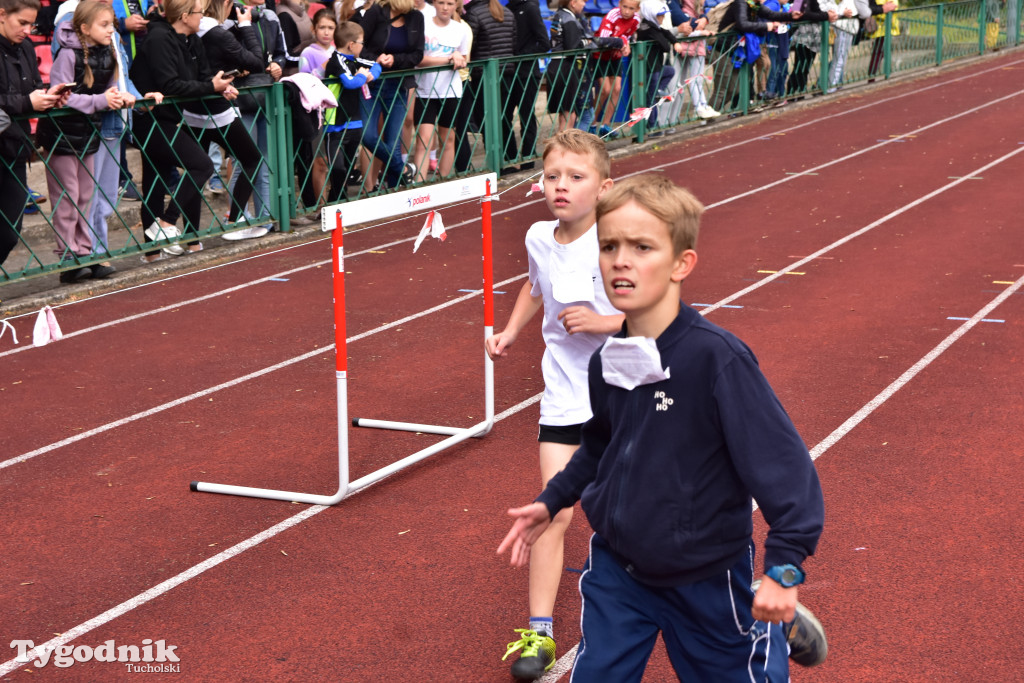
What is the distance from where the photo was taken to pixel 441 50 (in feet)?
44.4

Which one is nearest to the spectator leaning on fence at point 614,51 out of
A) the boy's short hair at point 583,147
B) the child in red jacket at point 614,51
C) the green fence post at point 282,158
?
the child in red jacket at point 614,51

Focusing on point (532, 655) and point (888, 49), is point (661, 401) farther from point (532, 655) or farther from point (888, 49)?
point (888, 49)

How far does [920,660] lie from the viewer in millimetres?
4250

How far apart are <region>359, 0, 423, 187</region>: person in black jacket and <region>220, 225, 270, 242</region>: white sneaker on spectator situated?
4.97ft

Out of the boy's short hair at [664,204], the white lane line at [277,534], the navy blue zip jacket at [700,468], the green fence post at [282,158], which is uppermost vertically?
the boy's short hair at [664,204]

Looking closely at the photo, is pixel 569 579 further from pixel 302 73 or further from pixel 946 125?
pixel 946 125

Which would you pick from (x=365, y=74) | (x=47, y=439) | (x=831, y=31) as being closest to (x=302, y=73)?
(x=365, y=74)

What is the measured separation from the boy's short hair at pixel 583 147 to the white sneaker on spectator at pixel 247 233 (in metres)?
7.96

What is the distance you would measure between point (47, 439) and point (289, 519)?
6.09 ft

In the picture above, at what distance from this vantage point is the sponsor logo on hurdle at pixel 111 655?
14.4ft

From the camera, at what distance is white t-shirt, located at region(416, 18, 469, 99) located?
13500 mm

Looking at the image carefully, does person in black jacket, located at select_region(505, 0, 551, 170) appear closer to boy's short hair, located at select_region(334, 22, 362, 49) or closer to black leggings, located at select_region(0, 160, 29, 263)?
boy's short hair, located at select_region(334, 22, 362, 49)

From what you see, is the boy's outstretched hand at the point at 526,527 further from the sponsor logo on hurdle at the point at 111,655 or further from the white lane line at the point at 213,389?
the white lane line at the point at 213,389

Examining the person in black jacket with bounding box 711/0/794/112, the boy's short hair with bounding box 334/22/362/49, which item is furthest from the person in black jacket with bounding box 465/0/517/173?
the person in black jacket with bounding box 711/0/794/112
